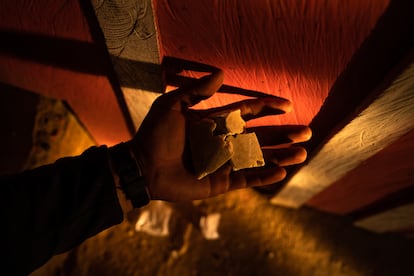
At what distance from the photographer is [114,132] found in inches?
109

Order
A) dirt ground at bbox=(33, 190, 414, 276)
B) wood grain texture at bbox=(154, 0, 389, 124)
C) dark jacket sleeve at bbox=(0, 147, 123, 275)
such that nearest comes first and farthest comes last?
wood grain texture at bbox=(154, 0, 389, 124)
dark jacket sleeve at bbox=(0, 147, 123, 275)
dirt ground at bbox=(33, 190, 414, 276)

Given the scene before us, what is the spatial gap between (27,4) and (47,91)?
1.07 m

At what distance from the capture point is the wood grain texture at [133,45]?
1.30 meters

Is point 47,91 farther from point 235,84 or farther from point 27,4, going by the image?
point 235,84

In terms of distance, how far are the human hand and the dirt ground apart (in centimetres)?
102

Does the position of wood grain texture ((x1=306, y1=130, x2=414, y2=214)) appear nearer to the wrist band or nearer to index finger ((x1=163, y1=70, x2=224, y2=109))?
index finger ((x1=163, y1=70, x2=224, y2=109))

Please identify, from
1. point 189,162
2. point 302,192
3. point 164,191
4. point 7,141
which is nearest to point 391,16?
point 189,162

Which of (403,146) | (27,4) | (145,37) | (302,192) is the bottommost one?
(302,192)

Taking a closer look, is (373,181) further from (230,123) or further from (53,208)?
(53,208)

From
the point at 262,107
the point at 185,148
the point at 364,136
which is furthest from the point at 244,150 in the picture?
the point at 364,136

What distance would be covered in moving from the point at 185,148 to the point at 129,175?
370 mm

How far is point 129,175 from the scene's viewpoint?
163 centimetres

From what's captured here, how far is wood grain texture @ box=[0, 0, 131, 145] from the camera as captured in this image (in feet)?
5.28

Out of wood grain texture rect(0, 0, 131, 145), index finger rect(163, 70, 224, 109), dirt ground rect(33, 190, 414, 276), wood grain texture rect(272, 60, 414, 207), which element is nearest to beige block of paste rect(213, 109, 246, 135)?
index finger rect(163, 70, 224, 109)
